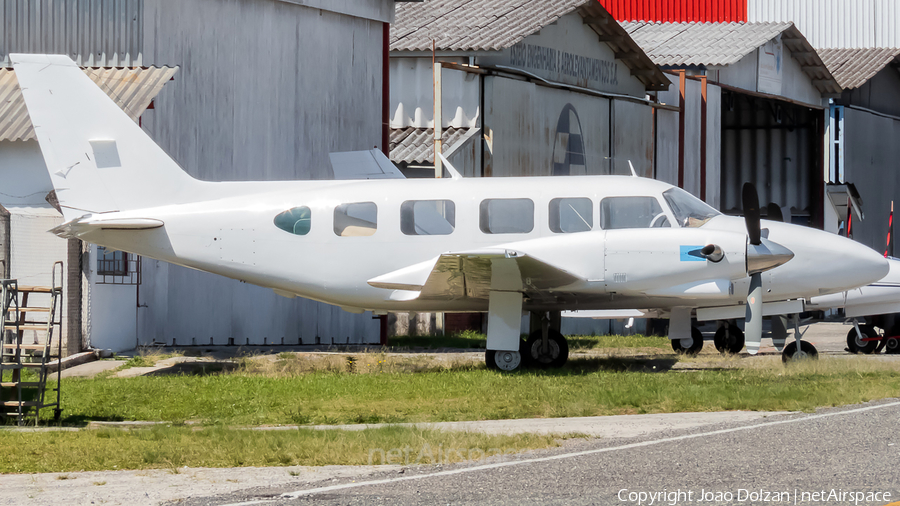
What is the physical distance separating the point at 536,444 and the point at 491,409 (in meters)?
2.43

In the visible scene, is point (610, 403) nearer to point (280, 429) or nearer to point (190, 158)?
point (280, 429)

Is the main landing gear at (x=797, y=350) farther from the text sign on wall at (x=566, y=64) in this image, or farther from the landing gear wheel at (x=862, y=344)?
the text sign on wall at (x=566, y=64)

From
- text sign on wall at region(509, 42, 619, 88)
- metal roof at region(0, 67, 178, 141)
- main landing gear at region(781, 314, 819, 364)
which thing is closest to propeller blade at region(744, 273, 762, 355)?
main landing gear at region(781, 314, 819, 364)

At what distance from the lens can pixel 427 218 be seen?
590 inches

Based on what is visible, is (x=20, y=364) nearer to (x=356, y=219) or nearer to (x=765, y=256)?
(x=356, y=219)

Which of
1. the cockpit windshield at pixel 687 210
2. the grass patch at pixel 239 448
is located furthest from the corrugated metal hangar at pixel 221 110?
the cockpit windshield at pixel 687 210

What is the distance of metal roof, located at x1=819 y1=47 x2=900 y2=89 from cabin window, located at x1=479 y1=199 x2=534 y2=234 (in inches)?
970

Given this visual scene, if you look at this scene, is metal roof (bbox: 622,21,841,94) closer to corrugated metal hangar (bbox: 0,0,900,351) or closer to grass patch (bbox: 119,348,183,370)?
corrugated metal hangar (bbox: 0,0,900,351)

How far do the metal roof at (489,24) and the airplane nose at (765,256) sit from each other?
1041cm

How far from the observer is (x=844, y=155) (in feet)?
117

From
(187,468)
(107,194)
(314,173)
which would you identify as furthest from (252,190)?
→ (187,468)

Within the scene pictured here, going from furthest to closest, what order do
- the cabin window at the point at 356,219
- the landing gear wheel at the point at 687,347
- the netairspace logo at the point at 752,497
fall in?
1. the landing gear wheel at the point at 687,347
2. the cabin window at the point at 356,219
3. the netairspace logo at the point at 752,497

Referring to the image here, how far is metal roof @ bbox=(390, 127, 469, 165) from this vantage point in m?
22.4

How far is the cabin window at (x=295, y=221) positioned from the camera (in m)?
15.2
